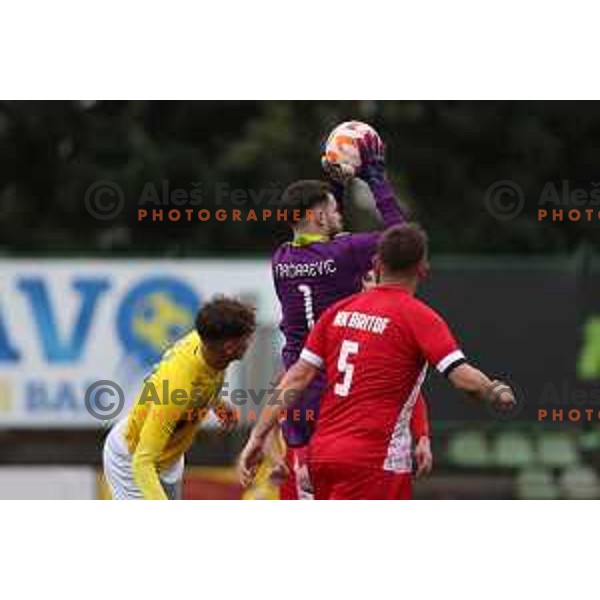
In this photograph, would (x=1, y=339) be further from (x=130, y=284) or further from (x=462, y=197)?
(x=462, y=197)

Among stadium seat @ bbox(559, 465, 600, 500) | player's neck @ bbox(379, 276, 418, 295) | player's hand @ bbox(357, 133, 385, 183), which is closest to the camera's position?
player's neck @ bbox(379, 276, 418, 295)

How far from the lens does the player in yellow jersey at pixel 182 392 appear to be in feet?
35.4

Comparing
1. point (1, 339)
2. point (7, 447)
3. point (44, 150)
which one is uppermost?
point (44, 150)

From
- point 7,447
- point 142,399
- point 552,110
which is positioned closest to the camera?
point 142,399

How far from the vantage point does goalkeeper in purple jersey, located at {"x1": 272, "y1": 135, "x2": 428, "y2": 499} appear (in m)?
11.2

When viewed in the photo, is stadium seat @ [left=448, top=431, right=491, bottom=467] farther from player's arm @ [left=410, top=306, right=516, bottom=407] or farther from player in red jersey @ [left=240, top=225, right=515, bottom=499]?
player's arm @ [left=410, top=306, right=516, bottom=407]

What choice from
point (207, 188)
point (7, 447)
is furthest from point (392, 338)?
point (207, 188)

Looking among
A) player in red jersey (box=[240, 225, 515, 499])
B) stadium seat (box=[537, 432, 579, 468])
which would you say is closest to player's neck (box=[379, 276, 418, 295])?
player in red jersey (box=[240, 225, 515, 499])

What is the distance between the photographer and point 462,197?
32.9 m

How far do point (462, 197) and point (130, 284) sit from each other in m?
12.6

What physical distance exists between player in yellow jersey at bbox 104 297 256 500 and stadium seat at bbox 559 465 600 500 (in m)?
10.7

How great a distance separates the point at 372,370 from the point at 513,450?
11.9 meters

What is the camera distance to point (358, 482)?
10141mm

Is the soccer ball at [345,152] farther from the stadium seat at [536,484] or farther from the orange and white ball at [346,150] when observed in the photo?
the stadium seat at [536,484]
